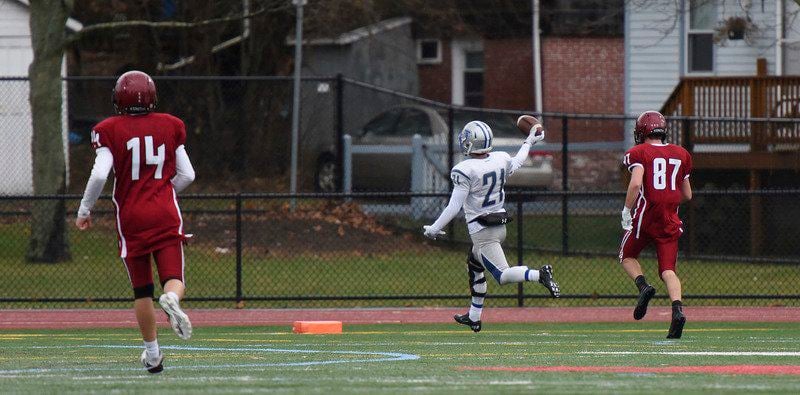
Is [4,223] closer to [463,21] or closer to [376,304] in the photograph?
[376,304]

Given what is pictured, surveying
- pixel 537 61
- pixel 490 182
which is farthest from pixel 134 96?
pixel 537 61

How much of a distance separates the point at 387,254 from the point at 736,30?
8011mm

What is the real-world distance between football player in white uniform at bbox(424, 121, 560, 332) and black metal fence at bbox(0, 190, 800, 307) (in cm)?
351

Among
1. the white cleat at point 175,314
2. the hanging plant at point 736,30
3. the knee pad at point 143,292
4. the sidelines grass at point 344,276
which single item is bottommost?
the sidelines grass at point 344,276

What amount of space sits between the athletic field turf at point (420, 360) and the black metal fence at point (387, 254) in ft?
7.91

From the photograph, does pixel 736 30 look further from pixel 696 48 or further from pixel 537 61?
pixel 537 61

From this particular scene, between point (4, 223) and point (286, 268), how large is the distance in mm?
4582

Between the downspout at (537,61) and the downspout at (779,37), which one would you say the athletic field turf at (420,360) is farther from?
the downspout at (537,61)

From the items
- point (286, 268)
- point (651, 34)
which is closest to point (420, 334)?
point (286, 268)

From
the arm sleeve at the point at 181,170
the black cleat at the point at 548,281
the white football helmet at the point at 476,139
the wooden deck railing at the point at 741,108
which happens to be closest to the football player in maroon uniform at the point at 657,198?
the black cleat at the point at 548,281

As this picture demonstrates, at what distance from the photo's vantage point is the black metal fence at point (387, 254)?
1723 centimetres

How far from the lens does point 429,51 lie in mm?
39344

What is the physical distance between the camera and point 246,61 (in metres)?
29.9

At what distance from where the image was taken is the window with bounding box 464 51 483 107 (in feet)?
128
